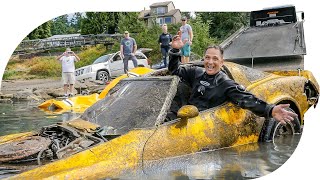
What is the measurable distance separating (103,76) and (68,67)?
4.35ft

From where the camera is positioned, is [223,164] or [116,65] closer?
[223,164]

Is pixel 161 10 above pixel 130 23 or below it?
above

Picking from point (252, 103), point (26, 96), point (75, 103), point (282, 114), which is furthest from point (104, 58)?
point (282, 114)

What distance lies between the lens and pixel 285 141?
19.9 ft

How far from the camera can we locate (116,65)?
33.7ft

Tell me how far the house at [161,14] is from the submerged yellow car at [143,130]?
175 cm

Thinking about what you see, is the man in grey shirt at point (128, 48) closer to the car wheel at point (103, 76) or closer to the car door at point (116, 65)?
the car door at point (116, 65)

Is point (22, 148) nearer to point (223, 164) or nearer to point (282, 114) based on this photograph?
point (223, 164)

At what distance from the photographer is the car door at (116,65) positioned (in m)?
10.0

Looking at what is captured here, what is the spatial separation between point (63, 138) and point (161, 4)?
336 cm

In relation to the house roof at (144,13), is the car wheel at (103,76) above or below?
below

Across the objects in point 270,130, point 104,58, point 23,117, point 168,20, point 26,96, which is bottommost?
point 23,117

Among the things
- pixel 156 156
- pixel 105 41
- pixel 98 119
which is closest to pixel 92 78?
pixel 105 41

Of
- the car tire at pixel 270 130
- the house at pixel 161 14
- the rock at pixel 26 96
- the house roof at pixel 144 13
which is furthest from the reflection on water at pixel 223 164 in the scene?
the rock at pixel 26 96
